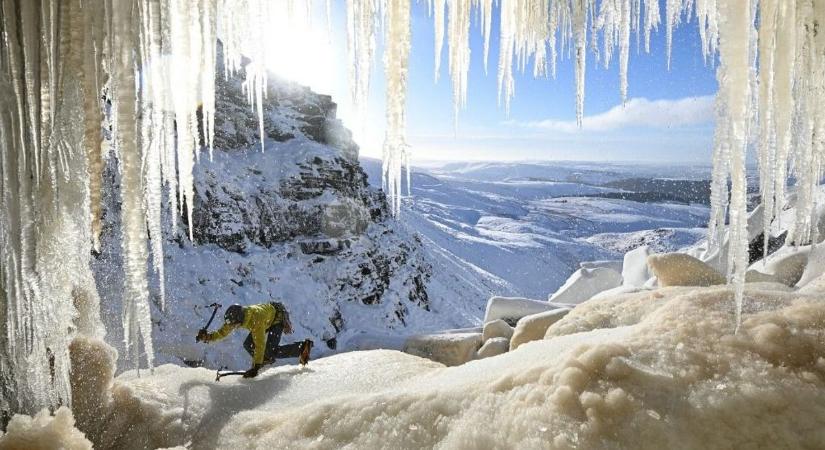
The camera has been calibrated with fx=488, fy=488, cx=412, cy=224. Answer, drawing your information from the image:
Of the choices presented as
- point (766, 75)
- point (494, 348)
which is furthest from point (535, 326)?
point (766, 75)

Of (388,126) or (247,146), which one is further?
(247,146)

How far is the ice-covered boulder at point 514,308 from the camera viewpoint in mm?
9797

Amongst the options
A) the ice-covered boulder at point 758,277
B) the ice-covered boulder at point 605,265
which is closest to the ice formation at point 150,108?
the ice-covered boulder at point 758,277

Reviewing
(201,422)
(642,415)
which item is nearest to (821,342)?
(642,415)

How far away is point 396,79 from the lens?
7.32ft

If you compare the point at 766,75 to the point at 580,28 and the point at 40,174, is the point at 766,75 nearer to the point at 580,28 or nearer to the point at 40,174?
the point at 580,28

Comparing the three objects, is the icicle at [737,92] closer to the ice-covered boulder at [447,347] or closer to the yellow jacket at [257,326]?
the yellow jacket at [257,326]

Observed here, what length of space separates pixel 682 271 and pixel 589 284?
253 inches

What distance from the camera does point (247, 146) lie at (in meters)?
26.4

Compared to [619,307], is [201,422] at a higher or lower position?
lower

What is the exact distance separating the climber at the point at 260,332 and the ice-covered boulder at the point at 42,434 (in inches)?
120

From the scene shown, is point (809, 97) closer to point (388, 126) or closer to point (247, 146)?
point (388, 126)

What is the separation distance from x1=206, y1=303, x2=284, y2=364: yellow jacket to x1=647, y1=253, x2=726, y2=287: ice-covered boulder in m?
5.13

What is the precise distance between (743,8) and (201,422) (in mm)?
3965
